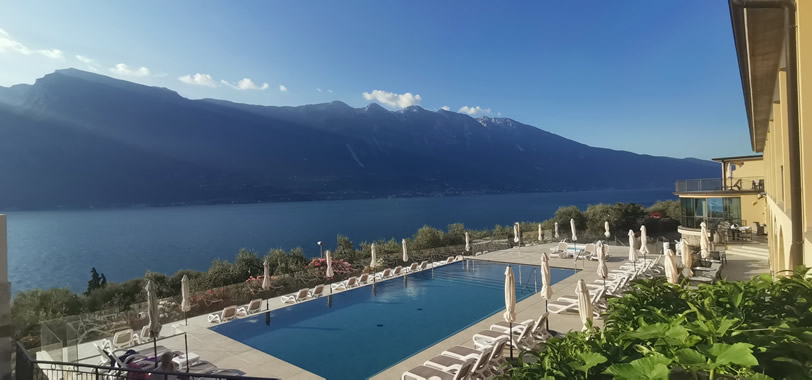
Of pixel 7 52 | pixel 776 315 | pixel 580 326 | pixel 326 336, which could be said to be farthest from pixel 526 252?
pixel 7 52

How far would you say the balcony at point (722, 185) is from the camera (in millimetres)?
21719

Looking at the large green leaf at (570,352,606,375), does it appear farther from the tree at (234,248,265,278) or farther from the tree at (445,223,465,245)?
the tree at (445,223,465,245)

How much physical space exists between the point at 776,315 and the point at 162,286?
19.0m

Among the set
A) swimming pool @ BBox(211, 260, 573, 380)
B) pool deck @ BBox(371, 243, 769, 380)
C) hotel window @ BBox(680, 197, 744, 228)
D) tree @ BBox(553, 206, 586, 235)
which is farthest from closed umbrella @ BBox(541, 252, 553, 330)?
tree @ BBox(553, 206, 586, 235)

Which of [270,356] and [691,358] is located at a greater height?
[691,358]

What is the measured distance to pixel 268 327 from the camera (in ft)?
37.2

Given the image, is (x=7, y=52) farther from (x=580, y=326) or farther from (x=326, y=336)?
(x=580, y=326)

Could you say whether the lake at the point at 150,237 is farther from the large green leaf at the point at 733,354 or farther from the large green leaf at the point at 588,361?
the large green leaf at the point at 733,354

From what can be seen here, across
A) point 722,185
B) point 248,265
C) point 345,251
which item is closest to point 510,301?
point 248,265

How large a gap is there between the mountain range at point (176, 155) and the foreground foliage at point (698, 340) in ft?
491

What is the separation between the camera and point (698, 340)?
1.54 metres

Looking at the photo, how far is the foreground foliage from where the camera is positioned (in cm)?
132

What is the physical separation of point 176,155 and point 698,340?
162576 mm

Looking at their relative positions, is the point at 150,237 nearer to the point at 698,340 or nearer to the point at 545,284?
the point at 545,284
